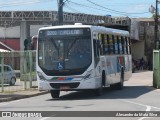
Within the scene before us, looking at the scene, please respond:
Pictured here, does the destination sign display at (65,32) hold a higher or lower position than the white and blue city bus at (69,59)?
higher

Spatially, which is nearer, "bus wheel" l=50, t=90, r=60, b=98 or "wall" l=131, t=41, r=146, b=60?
"bus wheel" l=50, t=90, r=60, b=98

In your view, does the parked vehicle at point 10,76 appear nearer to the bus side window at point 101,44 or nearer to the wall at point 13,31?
the bus side window at point 101,44

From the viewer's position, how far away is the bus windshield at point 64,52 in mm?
21891

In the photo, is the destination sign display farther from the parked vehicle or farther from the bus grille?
the parked vehicle

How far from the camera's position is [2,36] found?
75.2 m

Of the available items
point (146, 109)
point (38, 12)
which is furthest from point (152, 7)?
point (146, 109)

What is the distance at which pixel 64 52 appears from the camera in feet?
72.2

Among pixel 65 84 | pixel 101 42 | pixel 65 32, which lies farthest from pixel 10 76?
pixel 65 84

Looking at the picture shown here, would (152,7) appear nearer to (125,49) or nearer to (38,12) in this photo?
Answer: (38,12)

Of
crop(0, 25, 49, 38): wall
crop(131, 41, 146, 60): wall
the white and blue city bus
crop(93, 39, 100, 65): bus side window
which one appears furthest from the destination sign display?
crop(131, 41, 146, 60): wall

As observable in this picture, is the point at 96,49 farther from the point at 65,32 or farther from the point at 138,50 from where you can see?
the point at 138,50

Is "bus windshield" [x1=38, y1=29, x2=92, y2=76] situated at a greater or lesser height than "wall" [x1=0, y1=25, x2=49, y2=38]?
lesser

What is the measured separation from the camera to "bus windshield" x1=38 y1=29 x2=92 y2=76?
2189cm

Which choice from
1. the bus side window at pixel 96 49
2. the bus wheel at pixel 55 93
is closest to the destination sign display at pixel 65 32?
the bus side window at pixel 96 49
